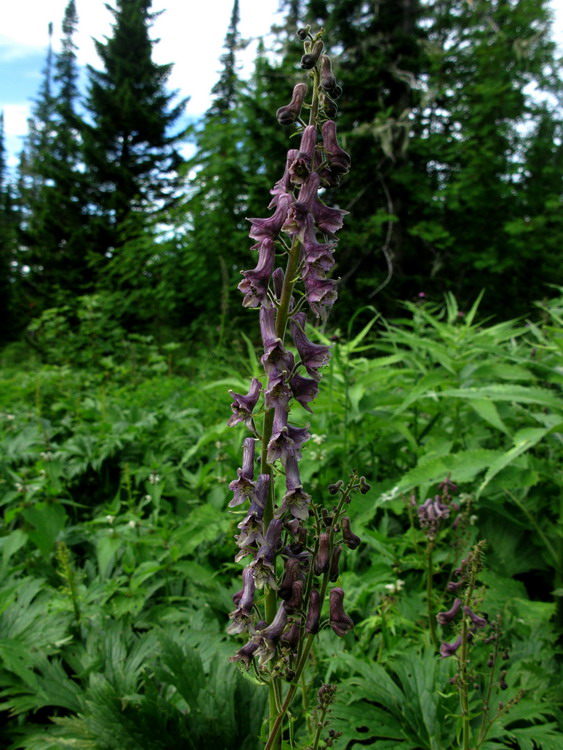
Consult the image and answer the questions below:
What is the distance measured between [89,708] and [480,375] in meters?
2.57

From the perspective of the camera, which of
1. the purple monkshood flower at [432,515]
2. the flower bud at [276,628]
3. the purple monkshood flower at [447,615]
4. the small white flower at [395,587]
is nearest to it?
Answer: the flower bud at [276,628]

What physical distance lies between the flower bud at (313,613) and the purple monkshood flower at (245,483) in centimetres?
26

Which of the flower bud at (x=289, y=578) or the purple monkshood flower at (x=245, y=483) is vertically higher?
the purple monkshood flower at (x=245, y=483)

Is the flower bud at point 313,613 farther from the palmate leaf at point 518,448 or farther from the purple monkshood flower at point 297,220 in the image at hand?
the palmate leaf at point 518,448

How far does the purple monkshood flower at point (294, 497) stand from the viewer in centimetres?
109

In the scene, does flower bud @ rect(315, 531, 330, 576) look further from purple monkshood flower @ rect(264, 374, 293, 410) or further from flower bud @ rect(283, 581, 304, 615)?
purple monkshood flower @ rect(264, 374, 293, 410)

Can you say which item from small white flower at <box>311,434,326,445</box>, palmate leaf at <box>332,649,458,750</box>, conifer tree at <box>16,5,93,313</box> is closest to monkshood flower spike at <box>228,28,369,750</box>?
palmate leaf at <box>332,649,458,750</box>

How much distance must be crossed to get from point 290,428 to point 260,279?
348 millimetres

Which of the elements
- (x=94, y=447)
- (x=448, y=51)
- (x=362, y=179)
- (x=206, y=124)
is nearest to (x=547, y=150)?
(x=448, y=51)

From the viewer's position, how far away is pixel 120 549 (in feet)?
9.55

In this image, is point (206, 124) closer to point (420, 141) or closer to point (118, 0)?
point (420, 141)

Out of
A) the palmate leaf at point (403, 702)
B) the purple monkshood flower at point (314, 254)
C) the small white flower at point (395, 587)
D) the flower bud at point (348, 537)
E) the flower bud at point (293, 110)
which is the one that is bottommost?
the palmate leaf at point (403, 702)

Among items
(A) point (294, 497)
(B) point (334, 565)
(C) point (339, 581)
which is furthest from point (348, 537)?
(C) point (339, 581)

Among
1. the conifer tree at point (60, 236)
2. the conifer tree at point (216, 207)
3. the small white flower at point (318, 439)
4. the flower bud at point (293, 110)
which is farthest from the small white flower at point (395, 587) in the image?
the conifer tree at point (60, 236)
